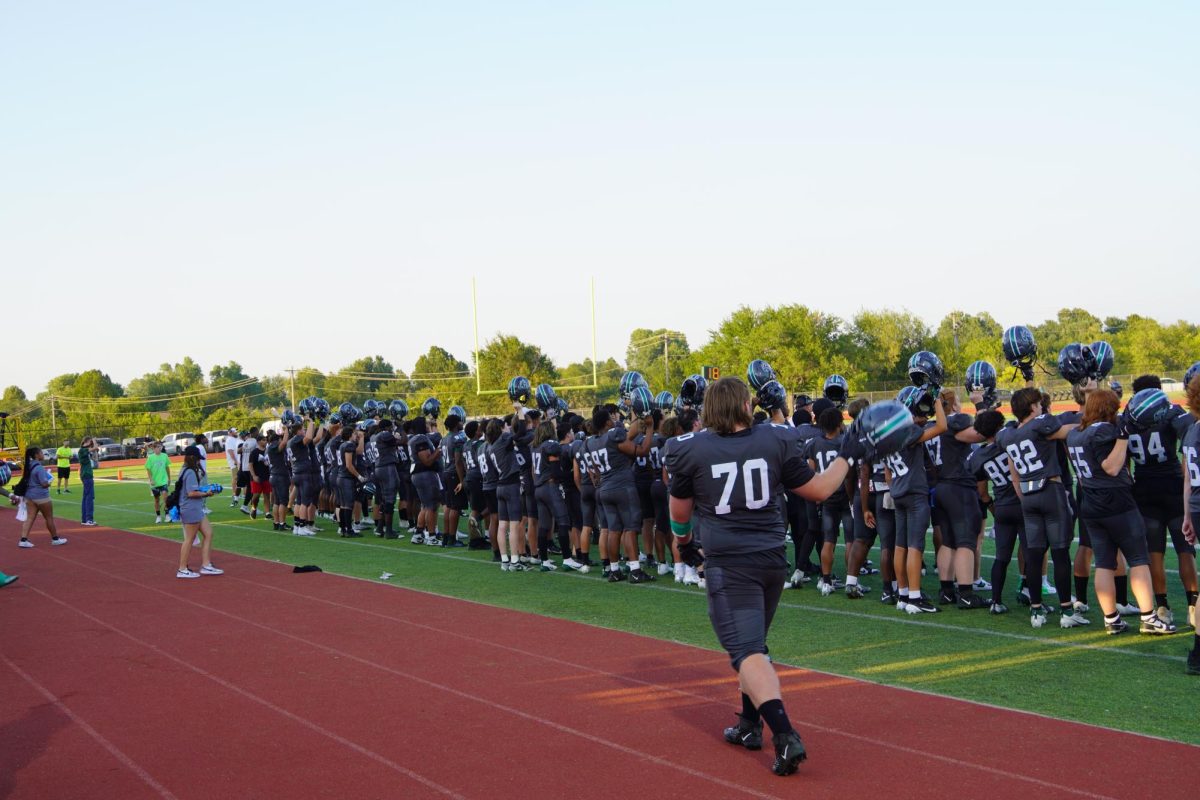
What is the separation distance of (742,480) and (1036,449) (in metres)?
4.00

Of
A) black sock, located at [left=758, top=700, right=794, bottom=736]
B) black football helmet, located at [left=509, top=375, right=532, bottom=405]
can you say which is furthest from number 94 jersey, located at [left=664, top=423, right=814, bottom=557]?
black football helmet, located at [left=509, top=375, right=532, bottom=405]

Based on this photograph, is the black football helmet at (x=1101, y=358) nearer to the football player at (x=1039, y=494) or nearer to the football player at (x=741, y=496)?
the football player at (x=1039, y=494)

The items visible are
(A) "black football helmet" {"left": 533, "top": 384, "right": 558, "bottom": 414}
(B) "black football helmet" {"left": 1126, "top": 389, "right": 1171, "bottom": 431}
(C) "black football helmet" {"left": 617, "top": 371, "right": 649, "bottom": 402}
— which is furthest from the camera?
(A) "black football helmet" {"left": 533, "top": 384, "right": 558, "bottom": 414}

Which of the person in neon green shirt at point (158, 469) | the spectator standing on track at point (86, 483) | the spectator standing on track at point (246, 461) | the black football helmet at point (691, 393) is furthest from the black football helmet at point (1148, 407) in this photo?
the spectator standing on track at point (86, 483)

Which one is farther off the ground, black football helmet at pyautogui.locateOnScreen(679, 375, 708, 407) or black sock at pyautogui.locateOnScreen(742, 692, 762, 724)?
black football helmet at pyautogui.locateOnScreen(679, 375, 708, 407)

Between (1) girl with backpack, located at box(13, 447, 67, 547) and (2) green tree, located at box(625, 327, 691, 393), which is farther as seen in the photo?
(2) green tree, located at box(625, 327, 691, 393)

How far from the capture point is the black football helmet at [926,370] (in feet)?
31.3

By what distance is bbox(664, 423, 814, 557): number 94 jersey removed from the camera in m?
5.46

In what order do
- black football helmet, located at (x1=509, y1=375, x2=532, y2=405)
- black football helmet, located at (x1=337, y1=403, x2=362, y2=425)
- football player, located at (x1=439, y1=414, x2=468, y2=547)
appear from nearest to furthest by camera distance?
black football helmet, located at (x1=509, y1=375, x2=532, y2=405) → football player, located at (x1=439, y1=414, x2=468, y2=547) → black football helmet, located at (x1=337, y1=403, x2=362, y2=425)

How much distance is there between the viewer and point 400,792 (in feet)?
17.7

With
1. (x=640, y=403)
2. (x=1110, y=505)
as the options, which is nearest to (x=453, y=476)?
(x=640, y=403)

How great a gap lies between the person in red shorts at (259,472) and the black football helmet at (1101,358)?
1506 centimetres

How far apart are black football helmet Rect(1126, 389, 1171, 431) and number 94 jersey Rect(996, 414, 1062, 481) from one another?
62cm

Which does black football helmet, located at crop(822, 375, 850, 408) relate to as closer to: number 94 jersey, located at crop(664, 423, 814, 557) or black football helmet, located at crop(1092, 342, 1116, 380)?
black football helmet, located at crop(1092, 342, 1116, 380)
